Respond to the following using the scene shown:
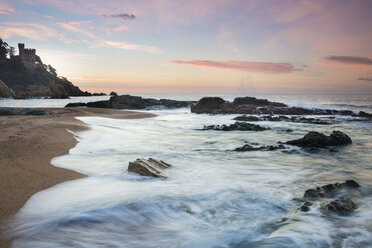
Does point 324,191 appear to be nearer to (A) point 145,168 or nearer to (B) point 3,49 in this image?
(A) point 145,168

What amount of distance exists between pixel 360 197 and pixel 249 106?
2183 centimetres

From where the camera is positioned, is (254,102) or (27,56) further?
(27,56)

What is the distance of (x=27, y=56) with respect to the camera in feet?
341

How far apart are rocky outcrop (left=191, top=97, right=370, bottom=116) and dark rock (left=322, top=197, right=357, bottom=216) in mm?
20568

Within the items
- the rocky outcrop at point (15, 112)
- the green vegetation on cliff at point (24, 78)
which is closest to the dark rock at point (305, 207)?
the rocky outcrop at point (15, 112)

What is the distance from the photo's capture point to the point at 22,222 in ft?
8.38

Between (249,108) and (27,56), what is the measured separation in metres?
112

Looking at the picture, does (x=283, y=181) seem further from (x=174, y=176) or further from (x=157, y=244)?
(x=157, y=244)

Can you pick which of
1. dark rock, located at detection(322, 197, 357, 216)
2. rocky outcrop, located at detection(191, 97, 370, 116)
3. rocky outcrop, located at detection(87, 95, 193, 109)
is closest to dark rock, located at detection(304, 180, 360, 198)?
dark rock, located at detection(322, 197, 357, 216)

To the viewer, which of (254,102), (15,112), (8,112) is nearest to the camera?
(8,112)

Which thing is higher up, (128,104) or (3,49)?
(3,49)

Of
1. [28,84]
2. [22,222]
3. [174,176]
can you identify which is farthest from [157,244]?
[28,84]

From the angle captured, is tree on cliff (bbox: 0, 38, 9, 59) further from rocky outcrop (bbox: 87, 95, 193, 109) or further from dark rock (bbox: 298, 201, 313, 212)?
dark rock (bbox: 298, 201, 313, 212)

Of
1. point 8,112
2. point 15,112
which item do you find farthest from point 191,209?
point 15,112
